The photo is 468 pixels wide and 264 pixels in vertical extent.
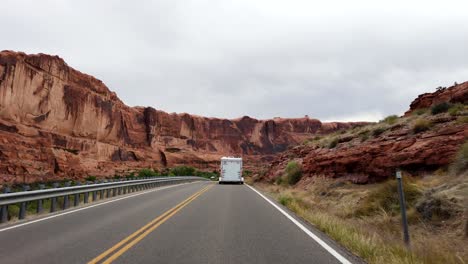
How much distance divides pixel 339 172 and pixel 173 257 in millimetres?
17448

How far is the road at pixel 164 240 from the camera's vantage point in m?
6.44

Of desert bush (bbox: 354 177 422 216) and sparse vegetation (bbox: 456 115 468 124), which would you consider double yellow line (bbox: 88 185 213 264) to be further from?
sparse vegetation (bbox: 456 115 468 124)

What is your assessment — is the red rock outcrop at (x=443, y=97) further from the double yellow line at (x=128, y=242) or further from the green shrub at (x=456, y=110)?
the double yellow line at (x=128, y=242)

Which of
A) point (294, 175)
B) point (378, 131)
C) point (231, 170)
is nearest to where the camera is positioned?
point (378, 131)

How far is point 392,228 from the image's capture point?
984 centimetres

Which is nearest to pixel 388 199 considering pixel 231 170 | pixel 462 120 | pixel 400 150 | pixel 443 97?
pixel 400 150

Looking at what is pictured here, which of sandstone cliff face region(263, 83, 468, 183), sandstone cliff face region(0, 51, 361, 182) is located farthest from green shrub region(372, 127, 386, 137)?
sandstone cliff face region(0, 51, 361, 182)

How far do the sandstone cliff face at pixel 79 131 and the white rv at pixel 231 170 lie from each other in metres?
36.4

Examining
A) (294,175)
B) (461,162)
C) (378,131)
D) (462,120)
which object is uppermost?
(378,131)

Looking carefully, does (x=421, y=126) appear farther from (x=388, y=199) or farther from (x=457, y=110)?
(x=388, y=199)

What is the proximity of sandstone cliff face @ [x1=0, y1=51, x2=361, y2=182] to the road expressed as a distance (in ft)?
187

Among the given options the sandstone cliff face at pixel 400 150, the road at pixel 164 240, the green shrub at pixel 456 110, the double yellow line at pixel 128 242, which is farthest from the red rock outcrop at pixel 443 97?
the double yellow line at pixel 128 242

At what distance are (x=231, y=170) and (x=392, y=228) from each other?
109 ft

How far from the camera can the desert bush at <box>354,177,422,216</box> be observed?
39.0ft
